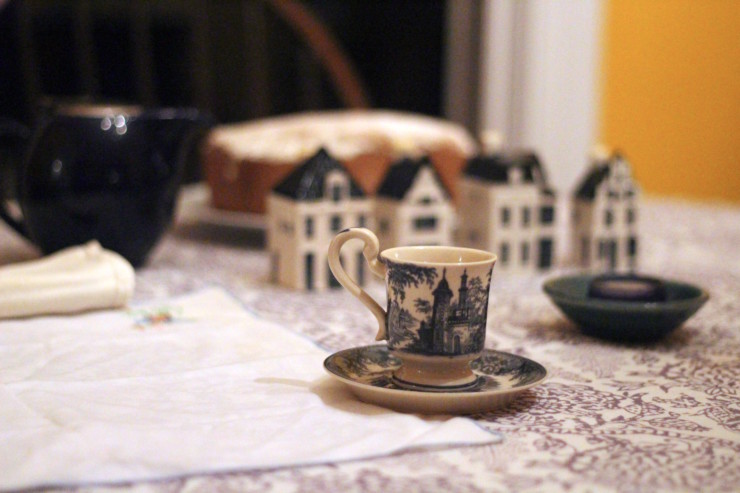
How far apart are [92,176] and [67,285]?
0.24 metres

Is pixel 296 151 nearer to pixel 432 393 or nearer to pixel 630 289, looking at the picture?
A: pixel 630 289

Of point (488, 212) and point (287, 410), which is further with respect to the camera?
point (488, 212)

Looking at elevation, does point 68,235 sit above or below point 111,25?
below

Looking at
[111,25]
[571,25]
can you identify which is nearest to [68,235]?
[111,25]

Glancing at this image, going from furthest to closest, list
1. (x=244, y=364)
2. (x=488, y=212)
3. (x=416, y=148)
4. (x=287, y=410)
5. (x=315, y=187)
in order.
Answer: (x=416, y=148) < (x=488, y=212) < (x=315, y=187) < (x=244, y=364) < (x=287, y=410)

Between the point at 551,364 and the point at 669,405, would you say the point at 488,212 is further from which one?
the point at 669,405

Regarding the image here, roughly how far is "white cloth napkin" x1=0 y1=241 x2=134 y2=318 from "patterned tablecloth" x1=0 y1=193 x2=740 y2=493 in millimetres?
96

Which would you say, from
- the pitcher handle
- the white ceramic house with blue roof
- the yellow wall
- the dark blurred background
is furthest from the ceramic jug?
the yellow wall

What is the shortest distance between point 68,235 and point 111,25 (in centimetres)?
98

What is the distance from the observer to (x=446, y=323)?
569 millimetres

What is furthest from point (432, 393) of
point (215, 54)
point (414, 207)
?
point (215, 54)

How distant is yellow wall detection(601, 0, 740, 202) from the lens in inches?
107

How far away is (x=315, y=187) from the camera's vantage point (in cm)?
103

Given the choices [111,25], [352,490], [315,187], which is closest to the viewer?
[352,490]
